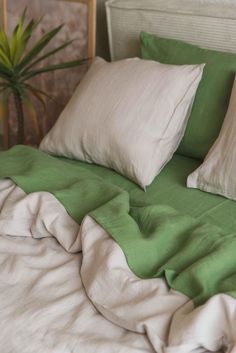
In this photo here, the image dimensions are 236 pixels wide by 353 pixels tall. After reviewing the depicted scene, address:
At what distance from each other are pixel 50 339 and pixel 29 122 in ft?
5.56

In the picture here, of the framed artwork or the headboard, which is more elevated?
the headboard

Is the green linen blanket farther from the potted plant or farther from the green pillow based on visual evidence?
the potted plant

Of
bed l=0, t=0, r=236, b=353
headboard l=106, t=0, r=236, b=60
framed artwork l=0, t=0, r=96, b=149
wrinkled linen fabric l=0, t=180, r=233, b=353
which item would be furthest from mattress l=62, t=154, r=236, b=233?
framed artwork l=0, t=0, r=96, b=149

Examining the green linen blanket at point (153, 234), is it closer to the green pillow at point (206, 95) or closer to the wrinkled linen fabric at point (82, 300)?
the wrinkled linen fabric at point (82, 300)

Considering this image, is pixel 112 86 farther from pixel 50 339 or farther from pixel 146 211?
pixel 50 339

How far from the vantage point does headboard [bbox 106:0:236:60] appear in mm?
1614

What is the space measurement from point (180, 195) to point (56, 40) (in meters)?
1.13

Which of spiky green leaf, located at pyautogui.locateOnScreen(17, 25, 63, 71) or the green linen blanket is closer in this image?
the green linen blanket

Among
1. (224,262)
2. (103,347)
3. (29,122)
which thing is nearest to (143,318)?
(103,347)

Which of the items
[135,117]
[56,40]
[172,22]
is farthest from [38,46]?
[135,117]

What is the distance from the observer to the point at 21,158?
1.52m

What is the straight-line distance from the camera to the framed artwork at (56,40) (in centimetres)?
208

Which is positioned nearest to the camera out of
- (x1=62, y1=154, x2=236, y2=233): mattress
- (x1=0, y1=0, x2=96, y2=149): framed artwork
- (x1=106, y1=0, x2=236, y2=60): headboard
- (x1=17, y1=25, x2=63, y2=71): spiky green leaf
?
(x1=62, y1=154, x2=236, y2=233): mattress

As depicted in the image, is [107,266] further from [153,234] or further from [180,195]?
[180,195]
